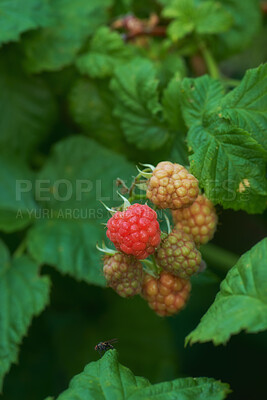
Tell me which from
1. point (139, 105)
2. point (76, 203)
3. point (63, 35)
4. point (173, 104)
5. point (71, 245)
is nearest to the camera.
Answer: point (173, 104)

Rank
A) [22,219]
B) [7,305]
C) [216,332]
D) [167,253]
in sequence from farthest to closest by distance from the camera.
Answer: [22,219]
[7,305]
[167,253]
[216,332]

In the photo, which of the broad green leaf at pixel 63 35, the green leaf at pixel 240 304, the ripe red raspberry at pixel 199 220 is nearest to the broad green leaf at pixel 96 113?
the broad green leaf at pixel 63 35

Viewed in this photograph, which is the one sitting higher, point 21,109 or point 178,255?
point 21,109


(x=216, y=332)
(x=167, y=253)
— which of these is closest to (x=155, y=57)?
(x=167, y=253)

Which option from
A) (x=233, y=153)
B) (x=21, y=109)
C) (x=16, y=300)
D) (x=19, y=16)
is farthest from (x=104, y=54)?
(x=16, y=300)

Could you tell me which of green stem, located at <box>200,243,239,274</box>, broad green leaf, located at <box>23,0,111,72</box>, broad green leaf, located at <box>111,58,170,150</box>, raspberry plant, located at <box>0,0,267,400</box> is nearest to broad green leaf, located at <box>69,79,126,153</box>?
raspberry plant, located at <box>0,0,267,400</box>

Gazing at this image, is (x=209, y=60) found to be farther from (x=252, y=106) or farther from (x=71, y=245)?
(x=71, y=245)

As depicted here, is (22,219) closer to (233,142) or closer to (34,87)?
(34,87)
